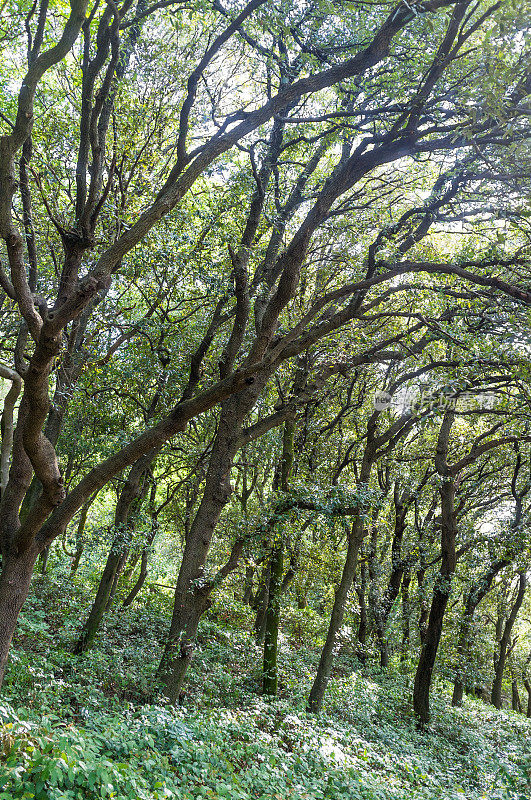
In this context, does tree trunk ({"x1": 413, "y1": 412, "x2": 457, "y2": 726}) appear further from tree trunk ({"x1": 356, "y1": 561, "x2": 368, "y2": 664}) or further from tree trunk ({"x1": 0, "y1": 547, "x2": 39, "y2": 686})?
tree trunk ({"x1": 0, "y1": 547, "x2": 39, "y2": 686})

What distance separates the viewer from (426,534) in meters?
19.1

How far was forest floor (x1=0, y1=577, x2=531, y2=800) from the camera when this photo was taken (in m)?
4.84

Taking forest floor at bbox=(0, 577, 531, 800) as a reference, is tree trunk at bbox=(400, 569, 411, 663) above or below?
above

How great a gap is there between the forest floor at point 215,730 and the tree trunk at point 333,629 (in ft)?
2.15

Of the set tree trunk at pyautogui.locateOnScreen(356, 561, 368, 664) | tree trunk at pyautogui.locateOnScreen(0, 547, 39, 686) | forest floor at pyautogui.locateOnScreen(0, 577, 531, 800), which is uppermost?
tree trunk at pyautogui.locateOnScreen(356, 561, 368, 664)

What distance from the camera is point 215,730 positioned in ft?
25.1

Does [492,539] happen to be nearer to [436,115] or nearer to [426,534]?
[426,534]

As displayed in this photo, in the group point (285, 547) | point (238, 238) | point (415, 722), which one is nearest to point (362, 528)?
point (285, 547)

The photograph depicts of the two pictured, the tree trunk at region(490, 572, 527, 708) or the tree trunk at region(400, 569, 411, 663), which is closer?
the tree trunk at region(400, 569, 411, 663)

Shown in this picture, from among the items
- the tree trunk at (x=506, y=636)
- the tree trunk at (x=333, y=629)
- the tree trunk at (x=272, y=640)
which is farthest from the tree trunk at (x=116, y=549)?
the tree trunk at (x=506, y=636)

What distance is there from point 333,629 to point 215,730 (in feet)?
18.5

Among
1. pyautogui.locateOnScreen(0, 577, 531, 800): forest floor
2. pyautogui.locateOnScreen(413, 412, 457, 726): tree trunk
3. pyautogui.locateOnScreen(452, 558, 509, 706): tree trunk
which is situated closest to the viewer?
pyautogui.locateOnScreen(0, 577, 531, 800): forest floor

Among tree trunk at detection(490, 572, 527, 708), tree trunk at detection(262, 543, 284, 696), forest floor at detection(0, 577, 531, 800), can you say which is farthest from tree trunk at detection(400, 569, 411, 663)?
tree trunk at detection(262, 543, 284, 696)

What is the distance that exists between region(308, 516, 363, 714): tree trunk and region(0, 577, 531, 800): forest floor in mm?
656
